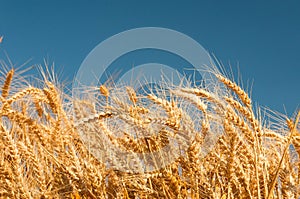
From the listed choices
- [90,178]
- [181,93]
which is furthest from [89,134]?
[181,93]

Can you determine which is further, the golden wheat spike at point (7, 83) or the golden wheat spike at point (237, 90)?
the golden wheat spike at point (7, 83)

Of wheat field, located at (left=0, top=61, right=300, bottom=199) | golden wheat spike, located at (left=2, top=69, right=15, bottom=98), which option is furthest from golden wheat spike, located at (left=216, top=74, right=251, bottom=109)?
golden wheat spike, located at (left=2, top=69, right=15, bottom=98)

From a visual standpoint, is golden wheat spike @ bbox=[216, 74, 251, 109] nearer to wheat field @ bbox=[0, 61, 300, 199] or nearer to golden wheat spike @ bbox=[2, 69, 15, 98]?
wheat field @ bbox=[0, 61, 300, 199]

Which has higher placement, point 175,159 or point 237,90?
point 237,90

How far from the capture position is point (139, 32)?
256 centimetres

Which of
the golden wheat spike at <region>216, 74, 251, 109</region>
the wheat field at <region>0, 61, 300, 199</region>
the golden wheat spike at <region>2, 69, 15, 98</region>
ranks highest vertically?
the golden wheat spike at <region>2, 69, 15, 98</region>

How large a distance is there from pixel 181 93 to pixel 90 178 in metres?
0.53

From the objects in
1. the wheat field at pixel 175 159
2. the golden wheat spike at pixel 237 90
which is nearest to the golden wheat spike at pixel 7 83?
the wheat field at pixel 175 159

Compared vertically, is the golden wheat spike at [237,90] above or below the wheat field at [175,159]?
above

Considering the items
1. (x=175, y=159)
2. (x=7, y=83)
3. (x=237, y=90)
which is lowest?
(x=175, y=159)

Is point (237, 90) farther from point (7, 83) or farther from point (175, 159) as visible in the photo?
point (7, 83)

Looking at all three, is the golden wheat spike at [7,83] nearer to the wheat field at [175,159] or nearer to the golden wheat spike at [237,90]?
the wheat field at [175,159]

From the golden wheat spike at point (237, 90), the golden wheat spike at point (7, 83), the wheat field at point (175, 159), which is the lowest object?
the wheat field at point (175, 159)

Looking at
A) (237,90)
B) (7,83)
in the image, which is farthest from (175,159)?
(7,83)
